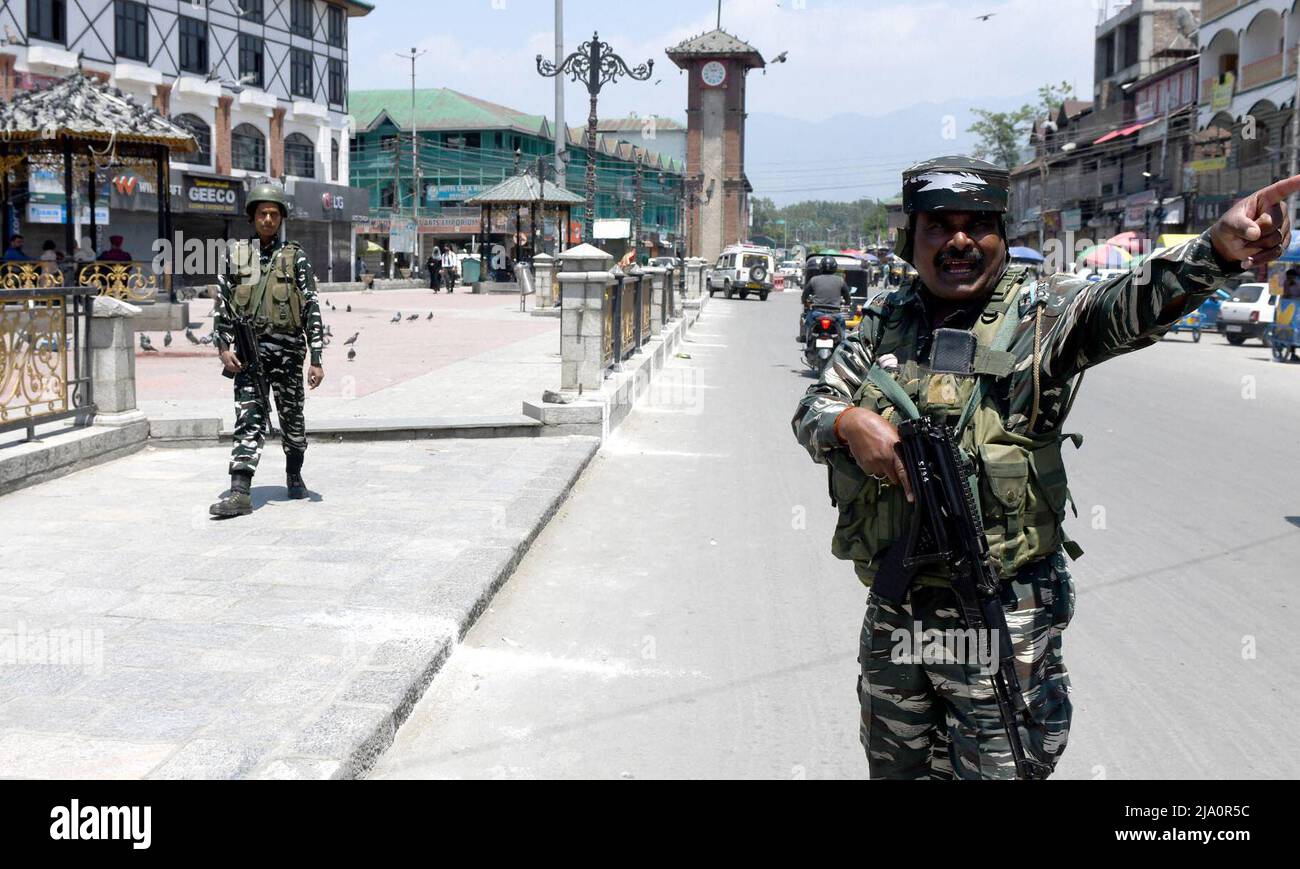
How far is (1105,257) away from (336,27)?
32.9 m

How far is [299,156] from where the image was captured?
48.9 m

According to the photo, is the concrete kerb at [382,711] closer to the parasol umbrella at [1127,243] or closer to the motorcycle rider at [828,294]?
the motorcycle rider at [828,294]

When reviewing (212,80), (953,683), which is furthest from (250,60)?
(953,683)

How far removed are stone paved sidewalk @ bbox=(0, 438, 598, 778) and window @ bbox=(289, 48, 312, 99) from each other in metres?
42.9

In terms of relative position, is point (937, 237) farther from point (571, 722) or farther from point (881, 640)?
point (571, 722)

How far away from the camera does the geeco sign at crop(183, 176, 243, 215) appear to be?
1563 inches

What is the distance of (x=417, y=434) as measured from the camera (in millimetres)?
10125

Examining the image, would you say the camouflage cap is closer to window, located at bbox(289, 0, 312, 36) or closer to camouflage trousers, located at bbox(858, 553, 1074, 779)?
camouflage trousers, located at bbox(858, 553, 1074, 779)

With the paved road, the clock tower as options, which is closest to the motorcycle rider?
the paved road

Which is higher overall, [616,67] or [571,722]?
[616,67]

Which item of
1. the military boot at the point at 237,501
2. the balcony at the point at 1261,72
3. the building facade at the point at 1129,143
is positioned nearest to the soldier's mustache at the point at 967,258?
the military boot at the point at 237,501

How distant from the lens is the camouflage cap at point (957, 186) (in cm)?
253

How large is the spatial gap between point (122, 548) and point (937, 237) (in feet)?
16.2
